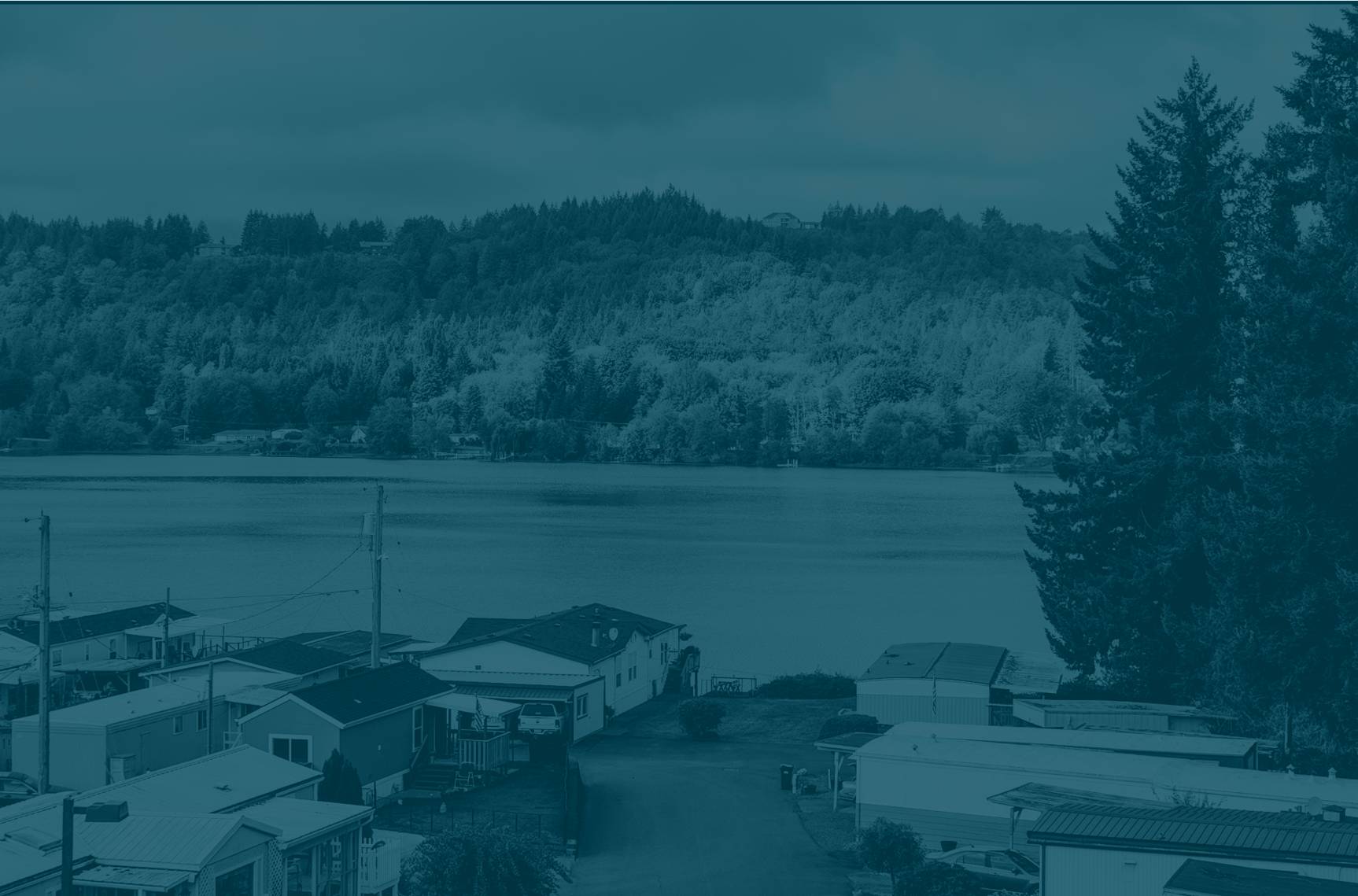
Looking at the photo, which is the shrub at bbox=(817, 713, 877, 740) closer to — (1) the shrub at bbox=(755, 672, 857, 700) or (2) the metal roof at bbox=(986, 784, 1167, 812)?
(1) the shrub at bbox=(755, 672, 857, 700)

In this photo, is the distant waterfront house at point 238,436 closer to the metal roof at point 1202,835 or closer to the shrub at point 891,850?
the shrub at point 891,850

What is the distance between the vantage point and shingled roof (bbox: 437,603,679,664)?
22281 mm

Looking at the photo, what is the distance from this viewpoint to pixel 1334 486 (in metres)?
17.3

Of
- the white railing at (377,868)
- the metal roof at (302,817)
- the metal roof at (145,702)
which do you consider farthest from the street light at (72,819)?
the metal roof at (145,702)

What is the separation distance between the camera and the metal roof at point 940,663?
22344 mm

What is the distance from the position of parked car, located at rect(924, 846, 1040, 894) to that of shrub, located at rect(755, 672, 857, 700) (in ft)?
39.0

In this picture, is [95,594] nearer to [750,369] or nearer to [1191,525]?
[1191,525]

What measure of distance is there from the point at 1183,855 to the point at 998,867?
124 inches

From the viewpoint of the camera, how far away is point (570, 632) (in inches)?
940

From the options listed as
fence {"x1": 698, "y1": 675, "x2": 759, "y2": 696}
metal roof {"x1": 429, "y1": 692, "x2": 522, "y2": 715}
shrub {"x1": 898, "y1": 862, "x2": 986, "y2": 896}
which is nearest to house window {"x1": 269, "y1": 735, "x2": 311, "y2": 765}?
metal roof {"x1": 429, "y1": 692, "x2": 522, "y2": 715}

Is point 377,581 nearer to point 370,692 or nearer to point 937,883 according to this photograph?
point 370,692

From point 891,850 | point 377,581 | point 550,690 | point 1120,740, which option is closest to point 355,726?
point 550,690

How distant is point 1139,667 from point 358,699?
11.3 meters

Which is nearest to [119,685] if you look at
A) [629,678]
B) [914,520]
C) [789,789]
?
[629,678]
